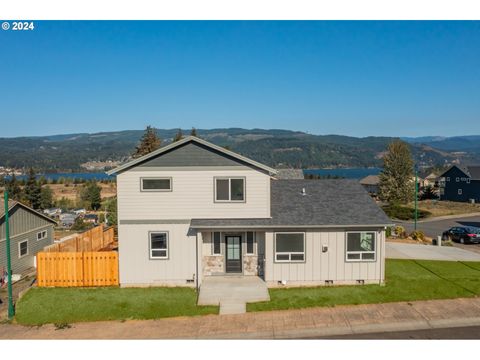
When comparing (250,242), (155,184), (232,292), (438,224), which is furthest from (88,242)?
(438,224)

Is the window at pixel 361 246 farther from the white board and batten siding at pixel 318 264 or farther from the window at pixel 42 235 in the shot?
the window at pixel 42 235

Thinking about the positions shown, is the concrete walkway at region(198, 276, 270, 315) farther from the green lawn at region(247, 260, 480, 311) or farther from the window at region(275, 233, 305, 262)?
the window at region(275, 233, 305, 262)

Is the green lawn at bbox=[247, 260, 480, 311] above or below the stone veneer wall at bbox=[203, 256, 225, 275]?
below

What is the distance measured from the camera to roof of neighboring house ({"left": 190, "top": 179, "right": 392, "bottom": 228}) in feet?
61.4

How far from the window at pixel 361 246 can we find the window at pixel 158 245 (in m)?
8.80

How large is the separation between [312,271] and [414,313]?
4.91m

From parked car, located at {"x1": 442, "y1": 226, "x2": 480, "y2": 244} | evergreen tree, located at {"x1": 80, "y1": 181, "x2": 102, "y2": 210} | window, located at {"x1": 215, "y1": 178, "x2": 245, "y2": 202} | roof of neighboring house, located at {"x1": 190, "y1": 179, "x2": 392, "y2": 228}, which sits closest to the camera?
roof of neighboring house, located at {"x1": 190, "y1": 179, "x2": 392, "y2": 228}

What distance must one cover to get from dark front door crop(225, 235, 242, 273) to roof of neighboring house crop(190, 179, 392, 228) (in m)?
1.36

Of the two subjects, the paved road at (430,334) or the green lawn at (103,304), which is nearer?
the paved road at (430,334)

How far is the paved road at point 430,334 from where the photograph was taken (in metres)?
13.5

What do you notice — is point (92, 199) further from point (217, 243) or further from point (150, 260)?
point (217, 243)

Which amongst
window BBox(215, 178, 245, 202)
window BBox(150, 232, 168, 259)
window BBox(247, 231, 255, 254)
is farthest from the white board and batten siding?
window BBox(150, 232, 168, 259)

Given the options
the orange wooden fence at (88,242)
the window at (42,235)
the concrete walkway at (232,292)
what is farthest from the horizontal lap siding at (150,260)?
the window at (42,235)

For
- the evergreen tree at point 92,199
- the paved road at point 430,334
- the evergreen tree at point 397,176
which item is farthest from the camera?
the evergreen tree at point 92,199
